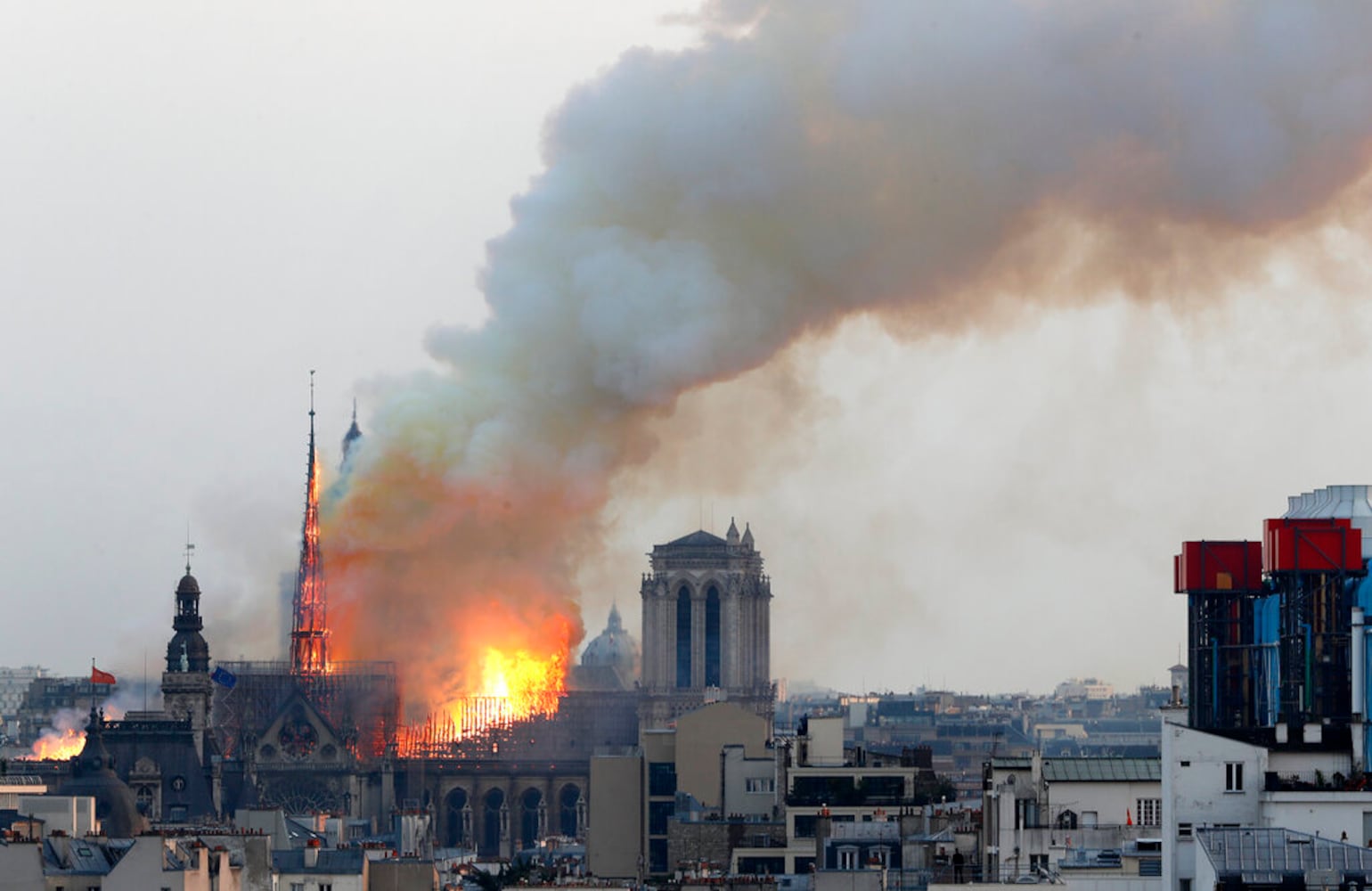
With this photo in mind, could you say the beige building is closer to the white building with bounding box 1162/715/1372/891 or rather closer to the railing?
the white building with bounding box 1162/715/1372/891

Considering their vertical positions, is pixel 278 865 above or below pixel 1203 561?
below

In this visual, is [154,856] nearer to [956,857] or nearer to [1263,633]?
[956,857]

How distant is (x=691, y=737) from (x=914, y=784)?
39229mm

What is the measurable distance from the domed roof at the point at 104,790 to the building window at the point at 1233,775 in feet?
241

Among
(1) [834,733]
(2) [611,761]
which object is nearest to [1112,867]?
(1) [834,733]

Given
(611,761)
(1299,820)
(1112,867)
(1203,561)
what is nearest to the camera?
(1299,820)

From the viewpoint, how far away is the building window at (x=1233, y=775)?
53000mm

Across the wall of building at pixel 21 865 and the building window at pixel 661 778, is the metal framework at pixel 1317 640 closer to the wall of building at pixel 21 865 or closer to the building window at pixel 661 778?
the wall of building at pixel 21 865

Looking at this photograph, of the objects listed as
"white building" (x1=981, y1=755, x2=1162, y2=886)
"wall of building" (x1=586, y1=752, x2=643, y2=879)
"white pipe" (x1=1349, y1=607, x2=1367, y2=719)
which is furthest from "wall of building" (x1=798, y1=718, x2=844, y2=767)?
"white building" (x1=981, y1=755, x2=1162, y2=886)

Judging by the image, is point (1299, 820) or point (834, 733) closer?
point (1299, 820)

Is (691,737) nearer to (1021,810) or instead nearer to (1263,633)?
(1263,633)

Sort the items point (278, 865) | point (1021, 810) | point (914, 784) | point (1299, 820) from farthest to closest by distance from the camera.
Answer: point (914, 784), point (278, 865), point (1021, 810), point (1299, 820)

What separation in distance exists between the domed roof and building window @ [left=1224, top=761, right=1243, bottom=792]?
241 ft

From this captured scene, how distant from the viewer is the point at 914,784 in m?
103
